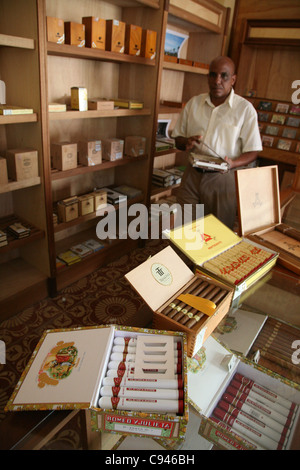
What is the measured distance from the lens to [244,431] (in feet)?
2.73

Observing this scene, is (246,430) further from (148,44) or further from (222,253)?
(148,44)

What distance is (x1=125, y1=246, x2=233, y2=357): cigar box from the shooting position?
3.20 ft

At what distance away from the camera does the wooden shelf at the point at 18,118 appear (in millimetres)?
1706

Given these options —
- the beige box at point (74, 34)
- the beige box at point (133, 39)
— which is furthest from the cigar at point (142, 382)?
the beige box at point (133, 39)

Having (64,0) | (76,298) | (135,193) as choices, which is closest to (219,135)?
(135,193)

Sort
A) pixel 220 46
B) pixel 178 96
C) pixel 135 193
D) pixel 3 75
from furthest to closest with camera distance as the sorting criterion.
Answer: pixel 178 96, pixel 220 46, pixel 135 193, pixel 3 75

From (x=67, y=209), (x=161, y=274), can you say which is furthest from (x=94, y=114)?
(x=161, y=274)

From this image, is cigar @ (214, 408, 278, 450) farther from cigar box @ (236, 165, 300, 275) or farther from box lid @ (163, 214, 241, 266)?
cigar box @ (236, 165, 300, 275)

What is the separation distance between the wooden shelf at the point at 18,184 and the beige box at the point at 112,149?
72 cm

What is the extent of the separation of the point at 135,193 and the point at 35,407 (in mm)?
2332

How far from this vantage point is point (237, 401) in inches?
37.1

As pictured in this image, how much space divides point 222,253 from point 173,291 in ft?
1.33

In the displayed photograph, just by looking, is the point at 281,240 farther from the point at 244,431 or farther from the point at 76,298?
the point at 76,298

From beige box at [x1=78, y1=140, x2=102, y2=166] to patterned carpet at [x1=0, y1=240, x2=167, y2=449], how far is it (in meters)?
0.94
